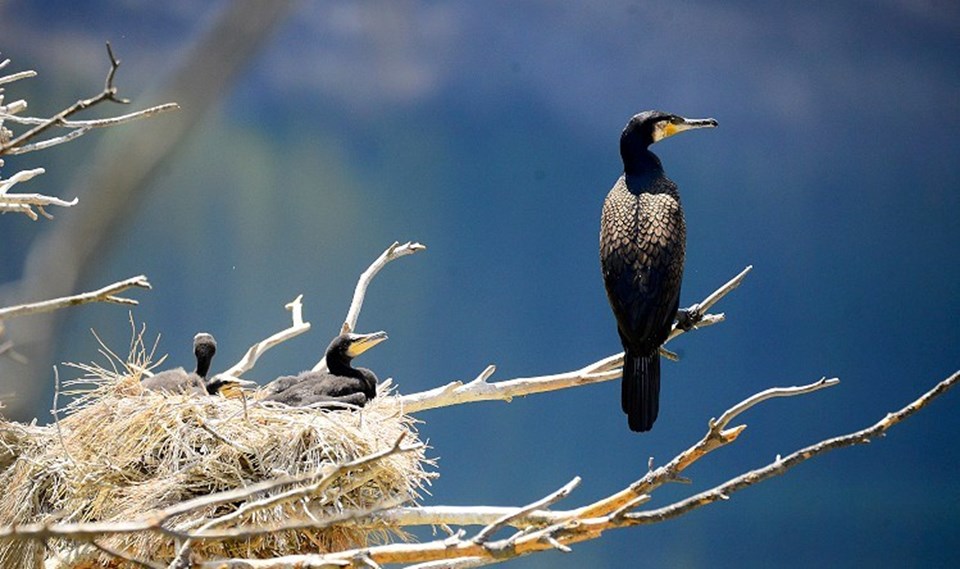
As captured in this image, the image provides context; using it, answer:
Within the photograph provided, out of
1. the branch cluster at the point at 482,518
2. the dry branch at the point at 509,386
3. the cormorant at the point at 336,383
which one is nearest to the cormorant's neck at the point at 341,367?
the cormorant at the point at 336,383

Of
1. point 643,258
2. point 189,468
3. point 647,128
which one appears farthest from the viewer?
point 647,128

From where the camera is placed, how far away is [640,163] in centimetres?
398

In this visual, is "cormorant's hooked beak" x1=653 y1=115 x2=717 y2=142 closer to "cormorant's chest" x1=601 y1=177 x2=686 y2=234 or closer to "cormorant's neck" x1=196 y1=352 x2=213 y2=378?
"cormorant's chest" x1=601 y1=177 x2=686 y2=234

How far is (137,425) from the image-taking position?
3234 mm

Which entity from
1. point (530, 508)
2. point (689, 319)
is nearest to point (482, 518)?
point (530, 508)

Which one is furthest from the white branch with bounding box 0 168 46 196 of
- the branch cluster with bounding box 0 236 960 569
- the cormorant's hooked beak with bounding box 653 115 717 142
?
the cormorant's hooked beak with bounding box 653 115 717 142

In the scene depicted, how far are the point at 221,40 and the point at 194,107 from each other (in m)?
0.08

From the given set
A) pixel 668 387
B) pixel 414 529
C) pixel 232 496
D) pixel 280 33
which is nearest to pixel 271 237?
pixel 280 33

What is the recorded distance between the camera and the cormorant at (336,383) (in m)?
3.64

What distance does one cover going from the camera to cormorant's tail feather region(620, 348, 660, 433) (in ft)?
11.5

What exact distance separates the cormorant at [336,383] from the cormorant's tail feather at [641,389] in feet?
2.88

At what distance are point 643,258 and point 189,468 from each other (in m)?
1.62

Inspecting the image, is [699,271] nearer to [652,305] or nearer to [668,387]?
[668,387]

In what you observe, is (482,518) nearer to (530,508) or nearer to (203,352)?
(530,508)
